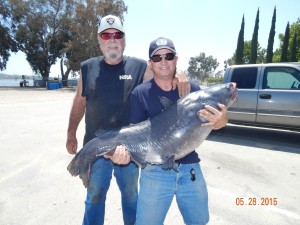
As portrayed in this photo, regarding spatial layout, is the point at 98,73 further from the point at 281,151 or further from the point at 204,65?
the point at 204,65

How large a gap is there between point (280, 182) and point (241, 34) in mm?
55021

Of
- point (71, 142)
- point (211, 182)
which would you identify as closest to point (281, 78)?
point (211, 182)

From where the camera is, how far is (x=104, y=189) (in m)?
3.09

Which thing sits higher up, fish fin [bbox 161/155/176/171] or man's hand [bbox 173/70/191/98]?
man's hand [bbox 173/70/191/98]

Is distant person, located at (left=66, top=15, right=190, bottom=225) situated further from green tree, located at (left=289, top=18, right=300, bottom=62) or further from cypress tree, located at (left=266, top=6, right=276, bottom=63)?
green tree, located at (left=289, top=18, right=300, bottom=62)

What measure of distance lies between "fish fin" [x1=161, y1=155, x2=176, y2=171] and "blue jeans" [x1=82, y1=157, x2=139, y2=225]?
0.78 meters

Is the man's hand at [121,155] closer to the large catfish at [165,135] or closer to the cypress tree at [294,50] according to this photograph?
the large catfish at [165,135]

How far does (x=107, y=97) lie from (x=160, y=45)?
847 mm

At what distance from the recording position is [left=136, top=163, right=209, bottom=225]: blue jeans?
7.94ft

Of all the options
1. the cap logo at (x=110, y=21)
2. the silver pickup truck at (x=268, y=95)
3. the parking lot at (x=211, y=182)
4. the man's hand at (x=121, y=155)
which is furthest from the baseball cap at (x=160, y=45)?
the silver pickup truck at (x=268, y=95)

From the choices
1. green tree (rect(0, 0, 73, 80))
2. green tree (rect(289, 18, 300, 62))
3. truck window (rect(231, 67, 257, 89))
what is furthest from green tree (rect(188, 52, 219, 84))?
truck window (rect(231, 67, 257, 89))
